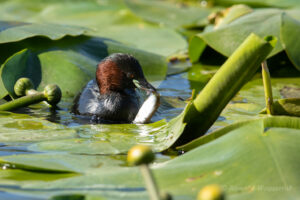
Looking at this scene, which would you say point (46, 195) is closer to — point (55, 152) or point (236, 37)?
point (55, 152)

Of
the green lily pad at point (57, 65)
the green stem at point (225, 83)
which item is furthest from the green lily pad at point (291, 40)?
the green stem at point (225, 83)

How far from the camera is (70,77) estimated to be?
4.59m

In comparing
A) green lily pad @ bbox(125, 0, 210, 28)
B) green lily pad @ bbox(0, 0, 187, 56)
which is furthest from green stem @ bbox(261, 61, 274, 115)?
green lily pad @ bbox(125, 0, 210, 28)

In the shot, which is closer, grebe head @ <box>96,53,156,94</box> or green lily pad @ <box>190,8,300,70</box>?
grebe head @ <box>96,53,156,94</box>

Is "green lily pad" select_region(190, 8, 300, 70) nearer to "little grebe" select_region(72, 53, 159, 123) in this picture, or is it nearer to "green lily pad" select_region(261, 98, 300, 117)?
"little grebe" select_region(72, 53, 159, 123)

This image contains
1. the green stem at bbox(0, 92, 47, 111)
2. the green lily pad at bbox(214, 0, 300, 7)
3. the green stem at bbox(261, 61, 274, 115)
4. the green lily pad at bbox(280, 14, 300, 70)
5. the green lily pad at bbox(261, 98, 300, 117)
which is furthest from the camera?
the green lily pad at bbox(214, 0, 300, 7)

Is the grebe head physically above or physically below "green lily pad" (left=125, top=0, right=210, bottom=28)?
below

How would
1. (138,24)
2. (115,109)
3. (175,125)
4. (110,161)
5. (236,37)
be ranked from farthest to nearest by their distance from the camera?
(138,24) → (236,37) → (115,109) → (175,125) → (110,161)

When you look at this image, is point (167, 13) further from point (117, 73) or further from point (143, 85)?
point (143, 85)

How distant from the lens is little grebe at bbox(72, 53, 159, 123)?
420 cm

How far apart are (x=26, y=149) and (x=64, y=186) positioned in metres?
0.91

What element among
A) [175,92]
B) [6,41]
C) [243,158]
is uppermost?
[6,41]

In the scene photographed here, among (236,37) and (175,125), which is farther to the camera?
(236,37)

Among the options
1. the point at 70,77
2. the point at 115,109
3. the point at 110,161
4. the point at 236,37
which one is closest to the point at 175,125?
the point at 110,161
